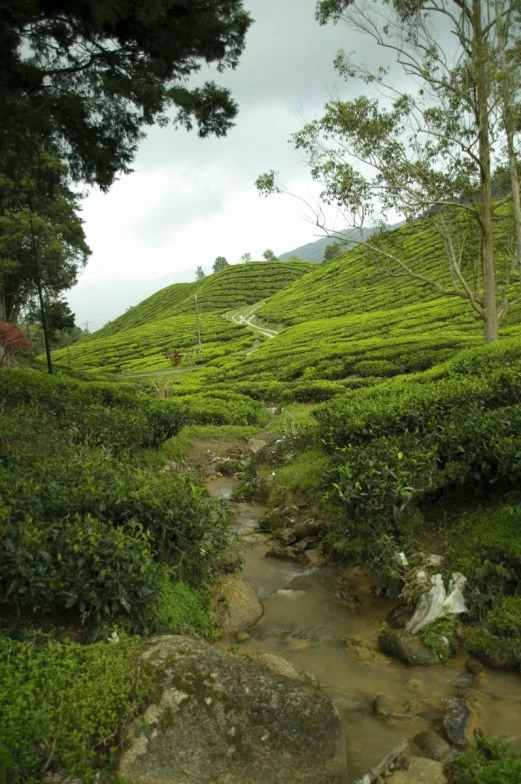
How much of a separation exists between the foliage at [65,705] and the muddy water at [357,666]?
5.70 ft

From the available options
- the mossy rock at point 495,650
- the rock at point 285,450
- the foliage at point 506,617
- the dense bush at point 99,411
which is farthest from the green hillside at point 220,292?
the mossy rock at point 495,650

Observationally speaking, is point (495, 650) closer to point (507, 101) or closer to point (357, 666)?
point (357, 666)

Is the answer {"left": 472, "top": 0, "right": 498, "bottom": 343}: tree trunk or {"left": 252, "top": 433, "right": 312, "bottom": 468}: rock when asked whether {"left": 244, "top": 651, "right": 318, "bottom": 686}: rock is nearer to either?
{"left": 252, "top": 433, "right": 312, "bottom": 468}: rock

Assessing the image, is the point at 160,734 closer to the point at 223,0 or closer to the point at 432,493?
the point at 432,493

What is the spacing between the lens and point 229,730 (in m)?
3.79

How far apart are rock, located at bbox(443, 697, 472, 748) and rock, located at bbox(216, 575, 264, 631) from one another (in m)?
2.28

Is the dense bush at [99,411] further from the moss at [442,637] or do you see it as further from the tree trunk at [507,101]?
the tree trunk at [507,101]

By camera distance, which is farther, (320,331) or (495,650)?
(320,331)

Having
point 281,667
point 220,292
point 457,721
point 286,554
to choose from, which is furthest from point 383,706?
point 220,292

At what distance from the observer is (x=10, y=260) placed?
33.5 metres

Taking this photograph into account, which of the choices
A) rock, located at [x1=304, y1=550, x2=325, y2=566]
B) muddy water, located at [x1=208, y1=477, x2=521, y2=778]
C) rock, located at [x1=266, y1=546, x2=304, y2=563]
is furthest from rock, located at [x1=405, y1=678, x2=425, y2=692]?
rock, located at [x1=266, y1=546, x2=304, y2=563]

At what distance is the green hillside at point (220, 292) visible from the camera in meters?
79.6

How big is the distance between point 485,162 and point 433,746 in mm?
15293

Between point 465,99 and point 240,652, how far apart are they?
50.4 ft
